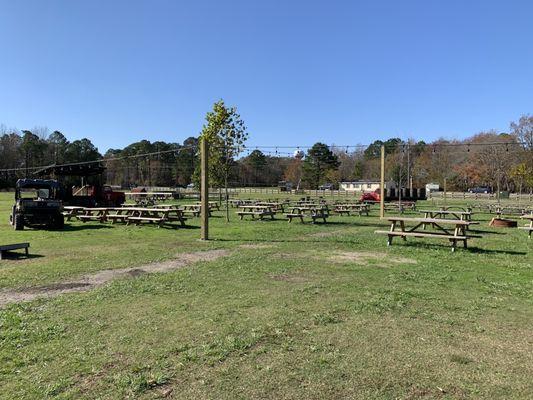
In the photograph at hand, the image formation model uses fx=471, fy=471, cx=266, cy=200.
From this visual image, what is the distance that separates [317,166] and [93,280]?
76.2 meters

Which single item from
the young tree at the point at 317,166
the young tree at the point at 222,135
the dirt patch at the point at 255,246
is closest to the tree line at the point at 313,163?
the young tree at the point at 317,166

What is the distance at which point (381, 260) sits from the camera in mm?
10055

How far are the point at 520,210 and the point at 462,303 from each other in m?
23.9

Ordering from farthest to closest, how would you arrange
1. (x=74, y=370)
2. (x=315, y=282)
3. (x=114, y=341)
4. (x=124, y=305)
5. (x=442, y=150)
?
(x=442, y=150) < (x=315, y=282) < (x=124, y=305) < (x=114, y=341) < (x=74, y=370)

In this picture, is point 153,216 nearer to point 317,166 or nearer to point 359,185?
point 317,166

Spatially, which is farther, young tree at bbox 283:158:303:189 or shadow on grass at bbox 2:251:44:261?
young tree at bbox 283:158:303:189

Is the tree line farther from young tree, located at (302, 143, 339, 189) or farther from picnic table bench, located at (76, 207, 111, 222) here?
picnic table bench, located at (76, 207, 111, 222)

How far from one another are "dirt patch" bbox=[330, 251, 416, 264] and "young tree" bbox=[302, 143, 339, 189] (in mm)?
69392

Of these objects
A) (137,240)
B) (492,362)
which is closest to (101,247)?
(137,240)

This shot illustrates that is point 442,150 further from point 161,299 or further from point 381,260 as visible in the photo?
point 161,299

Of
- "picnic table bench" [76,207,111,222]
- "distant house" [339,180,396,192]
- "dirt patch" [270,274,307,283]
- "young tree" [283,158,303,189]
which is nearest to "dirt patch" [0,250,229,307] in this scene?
"dirt patch" [270,274,307,283]

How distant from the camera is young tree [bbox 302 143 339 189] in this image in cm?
8144

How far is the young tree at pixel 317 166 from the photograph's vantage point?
81438 mm

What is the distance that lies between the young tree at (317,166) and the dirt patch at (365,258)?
228 feet
